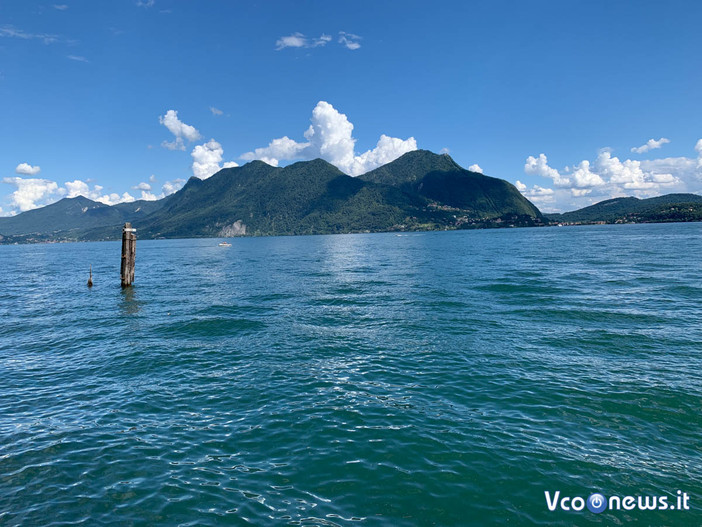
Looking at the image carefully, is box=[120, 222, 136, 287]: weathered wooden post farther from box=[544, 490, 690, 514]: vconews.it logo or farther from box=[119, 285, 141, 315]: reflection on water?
box=[544, 490, 690, 514]: vconews.it logo

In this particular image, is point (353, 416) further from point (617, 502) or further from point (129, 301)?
point (129, 301)

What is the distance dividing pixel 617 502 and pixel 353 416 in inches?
342

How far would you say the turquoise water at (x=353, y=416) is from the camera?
383 inches

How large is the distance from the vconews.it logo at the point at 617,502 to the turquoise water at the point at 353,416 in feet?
0.61

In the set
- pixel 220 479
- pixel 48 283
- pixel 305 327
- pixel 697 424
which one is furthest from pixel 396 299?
pixel 48 283

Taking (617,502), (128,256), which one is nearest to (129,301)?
(128,256)

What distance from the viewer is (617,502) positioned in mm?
9625

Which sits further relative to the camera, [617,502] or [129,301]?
[129,301]

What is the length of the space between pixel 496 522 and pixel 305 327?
810 inches

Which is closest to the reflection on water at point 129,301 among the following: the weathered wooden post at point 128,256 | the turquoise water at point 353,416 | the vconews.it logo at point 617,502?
the weathered wooden post at point 128,256

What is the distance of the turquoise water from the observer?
9.73 metres

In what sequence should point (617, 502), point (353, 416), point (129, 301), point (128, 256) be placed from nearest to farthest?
point (617, 502)
point (353, 416)
point (129, 301)
point (128, 256)

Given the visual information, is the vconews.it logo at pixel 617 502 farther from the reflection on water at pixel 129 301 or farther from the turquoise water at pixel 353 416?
the reflection on water at pixel 129 301

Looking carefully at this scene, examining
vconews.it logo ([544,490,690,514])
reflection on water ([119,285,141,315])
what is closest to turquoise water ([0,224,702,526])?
vconews.it logo ([544,490,690,514])
